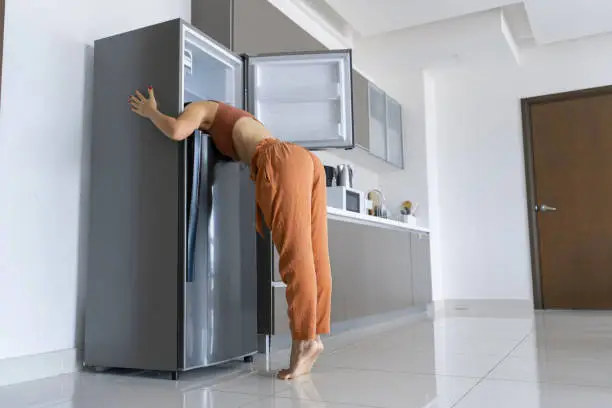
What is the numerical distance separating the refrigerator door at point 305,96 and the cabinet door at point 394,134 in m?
2.17

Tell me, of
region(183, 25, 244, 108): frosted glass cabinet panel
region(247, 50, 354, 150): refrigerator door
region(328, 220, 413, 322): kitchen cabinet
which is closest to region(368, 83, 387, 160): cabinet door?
region(328, 220, 413, 322): kitchen cabinet

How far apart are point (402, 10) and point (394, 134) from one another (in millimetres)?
1329

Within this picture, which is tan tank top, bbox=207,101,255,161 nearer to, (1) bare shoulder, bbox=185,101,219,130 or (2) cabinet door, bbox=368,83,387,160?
(1) bare shoulder, bbox=185,101,219,130

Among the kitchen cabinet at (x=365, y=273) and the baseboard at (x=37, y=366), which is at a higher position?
the kitchen cabinet at (x=365, y=273)

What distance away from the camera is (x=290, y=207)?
2.00 meters

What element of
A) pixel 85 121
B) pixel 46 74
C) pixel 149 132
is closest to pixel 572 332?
pixel 149 132

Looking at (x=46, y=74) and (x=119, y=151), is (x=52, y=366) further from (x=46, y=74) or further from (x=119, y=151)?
(x=46, y=74)

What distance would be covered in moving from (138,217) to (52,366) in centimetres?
66

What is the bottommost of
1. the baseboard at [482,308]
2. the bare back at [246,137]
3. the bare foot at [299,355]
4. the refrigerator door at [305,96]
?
the baseboard at [482,308]

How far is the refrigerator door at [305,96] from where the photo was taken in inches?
108

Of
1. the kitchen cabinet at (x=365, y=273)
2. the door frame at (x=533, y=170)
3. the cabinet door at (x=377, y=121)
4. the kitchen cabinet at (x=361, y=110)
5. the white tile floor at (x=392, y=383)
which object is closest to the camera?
the white tile floor at (x=392, y=383)

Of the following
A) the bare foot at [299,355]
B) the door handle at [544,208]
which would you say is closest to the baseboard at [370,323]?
the bare foot at [299,355]

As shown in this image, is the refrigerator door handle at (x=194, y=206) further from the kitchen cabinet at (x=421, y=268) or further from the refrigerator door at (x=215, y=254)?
the kitchen cabinet at (x=421, y=268)

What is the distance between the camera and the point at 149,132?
2.18 metres
